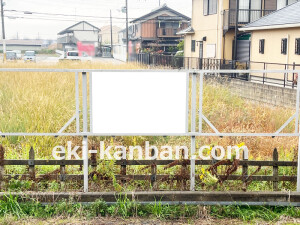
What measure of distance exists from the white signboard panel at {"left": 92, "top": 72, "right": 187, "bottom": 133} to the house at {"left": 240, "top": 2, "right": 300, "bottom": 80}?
41.0 ft

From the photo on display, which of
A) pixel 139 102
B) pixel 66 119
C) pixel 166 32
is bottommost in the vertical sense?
pixel 66 119

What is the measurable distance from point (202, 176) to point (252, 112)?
5270 mm

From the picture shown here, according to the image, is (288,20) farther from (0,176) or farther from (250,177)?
(0,176)

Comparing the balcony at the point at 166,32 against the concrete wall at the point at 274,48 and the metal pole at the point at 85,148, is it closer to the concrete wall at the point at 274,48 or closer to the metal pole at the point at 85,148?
the concrete wall at the point at 274,48

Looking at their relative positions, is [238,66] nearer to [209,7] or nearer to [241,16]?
[241,16]

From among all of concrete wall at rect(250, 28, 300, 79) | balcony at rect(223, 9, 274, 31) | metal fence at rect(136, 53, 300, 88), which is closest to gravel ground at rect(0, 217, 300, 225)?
metal fence at rect(136, 53, 300, 88)

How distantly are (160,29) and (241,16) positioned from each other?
2345 centimetres

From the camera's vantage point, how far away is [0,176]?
5.11m

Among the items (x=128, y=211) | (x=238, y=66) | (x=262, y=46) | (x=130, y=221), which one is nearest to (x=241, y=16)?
(x=238, y=66)

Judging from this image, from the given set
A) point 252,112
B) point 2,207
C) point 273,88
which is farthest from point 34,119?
point 273,88

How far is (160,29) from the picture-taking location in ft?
154

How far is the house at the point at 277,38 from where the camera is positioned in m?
17.5

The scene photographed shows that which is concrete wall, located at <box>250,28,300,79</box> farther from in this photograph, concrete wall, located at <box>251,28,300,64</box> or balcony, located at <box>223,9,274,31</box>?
balcony, located at <box>223,9,274,31</box>

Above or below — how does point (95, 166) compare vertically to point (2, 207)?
above
